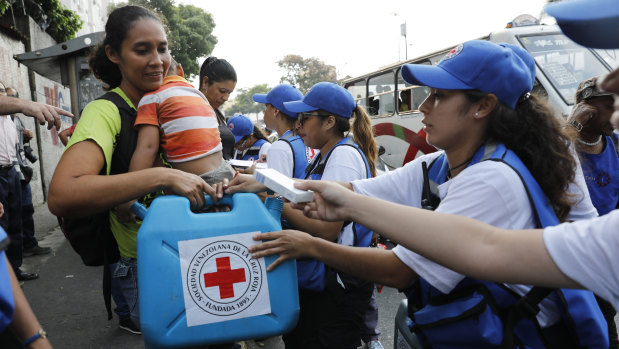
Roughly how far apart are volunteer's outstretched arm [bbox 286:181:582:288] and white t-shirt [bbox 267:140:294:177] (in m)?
1.76

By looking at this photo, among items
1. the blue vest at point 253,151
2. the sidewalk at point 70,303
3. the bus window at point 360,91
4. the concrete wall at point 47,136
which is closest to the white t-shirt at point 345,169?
the sidewalk at point 70,303

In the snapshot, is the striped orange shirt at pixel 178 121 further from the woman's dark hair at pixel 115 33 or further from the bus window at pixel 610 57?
the bus window at pixel 610 57

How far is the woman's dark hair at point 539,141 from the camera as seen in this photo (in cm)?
127

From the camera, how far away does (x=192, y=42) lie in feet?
79.8

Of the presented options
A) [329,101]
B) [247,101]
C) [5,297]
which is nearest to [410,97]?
[329,101]

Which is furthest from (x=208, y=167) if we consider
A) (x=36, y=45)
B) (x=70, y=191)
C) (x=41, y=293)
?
(x=36, y=45)

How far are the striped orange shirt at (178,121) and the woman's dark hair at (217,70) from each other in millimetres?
1737

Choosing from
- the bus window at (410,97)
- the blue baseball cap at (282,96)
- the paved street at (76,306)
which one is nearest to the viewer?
the paved street at (76,306)

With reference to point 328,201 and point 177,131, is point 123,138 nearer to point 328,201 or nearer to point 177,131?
point 177,131

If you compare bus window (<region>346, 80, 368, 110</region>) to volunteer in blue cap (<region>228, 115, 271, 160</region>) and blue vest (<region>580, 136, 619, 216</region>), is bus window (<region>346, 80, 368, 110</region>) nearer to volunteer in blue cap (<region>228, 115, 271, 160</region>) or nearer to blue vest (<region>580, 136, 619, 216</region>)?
volunteer in blue cap (<region>228, 115, 271, 160</region>)

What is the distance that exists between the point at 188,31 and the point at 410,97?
18921 millimetres

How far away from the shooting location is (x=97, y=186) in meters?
1.33

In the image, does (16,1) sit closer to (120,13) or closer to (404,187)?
(120,13)

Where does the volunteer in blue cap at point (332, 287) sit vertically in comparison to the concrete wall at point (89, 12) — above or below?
below
